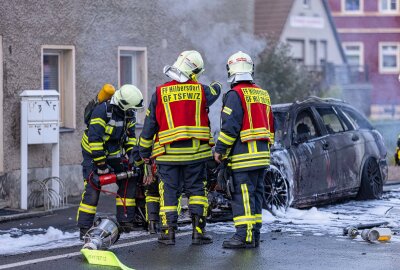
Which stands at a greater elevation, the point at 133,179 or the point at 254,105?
the point at 254,105

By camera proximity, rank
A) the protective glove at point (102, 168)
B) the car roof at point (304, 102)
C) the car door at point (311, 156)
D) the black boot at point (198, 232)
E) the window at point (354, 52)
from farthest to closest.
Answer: the window at point (354, 52) → the car roof at point (304, 102) → the car door at point (311, 156) → the protective glove at point (102, 168) → the black boot at point (198, 232)

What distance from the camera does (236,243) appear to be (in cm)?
1085

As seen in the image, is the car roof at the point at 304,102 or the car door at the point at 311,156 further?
the car roof at the point at 304,102

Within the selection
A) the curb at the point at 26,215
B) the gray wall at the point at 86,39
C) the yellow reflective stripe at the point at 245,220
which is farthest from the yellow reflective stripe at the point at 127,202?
the gray wall at the point at 86,39

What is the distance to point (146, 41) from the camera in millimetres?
17672

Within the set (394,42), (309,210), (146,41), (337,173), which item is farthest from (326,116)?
(394,42)

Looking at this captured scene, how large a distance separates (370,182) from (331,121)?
3.62 ft

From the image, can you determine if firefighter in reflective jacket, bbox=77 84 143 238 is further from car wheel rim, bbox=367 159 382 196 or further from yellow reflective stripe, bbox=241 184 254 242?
car wheel rim, bbox=367 159 382 196

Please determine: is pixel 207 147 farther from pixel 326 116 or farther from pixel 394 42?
pixel 394 42

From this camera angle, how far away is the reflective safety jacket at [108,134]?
11.4 metres

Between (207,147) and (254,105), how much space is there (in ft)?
2.33

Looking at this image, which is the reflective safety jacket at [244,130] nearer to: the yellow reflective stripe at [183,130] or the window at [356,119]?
the yellow reflective stripe at [183,130]

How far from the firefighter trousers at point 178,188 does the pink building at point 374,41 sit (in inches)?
1405

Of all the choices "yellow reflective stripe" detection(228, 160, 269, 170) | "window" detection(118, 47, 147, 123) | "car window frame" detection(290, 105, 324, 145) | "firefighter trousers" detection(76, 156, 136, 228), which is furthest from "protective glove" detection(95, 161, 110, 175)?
"window" detection(118, 47, 147, 123)
